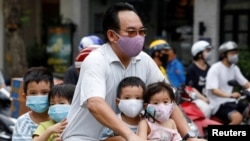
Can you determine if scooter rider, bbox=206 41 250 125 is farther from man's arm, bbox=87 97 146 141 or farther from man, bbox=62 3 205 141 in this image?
man's arm, bbox=87 97 146 141

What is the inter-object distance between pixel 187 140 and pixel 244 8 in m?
16.3

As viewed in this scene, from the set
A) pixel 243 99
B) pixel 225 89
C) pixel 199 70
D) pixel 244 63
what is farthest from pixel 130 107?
pixel 244 63

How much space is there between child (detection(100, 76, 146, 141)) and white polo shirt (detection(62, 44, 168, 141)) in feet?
0.19

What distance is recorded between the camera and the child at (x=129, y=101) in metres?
4.22

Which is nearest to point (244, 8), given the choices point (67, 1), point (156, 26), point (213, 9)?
point (213, 9)

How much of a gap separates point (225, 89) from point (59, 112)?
5.82m

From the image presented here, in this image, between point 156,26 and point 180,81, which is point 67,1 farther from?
point 180,81

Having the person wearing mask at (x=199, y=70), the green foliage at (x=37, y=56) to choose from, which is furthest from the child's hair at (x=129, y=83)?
the green foliage at (x=37, y=56)

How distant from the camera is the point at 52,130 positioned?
184 inches

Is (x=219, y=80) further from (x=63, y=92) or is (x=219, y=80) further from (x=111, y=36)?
(x=111, y=36)

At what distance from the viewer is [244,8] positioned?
20.2 metres

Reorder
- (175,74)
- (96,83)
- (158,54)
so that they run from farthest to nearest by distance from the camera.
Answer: (175,74) → (158,54) → (96,83)

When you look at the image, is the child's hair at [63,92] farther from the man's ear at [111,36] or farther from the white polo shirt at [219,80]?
the white polo shirt at [219,80]

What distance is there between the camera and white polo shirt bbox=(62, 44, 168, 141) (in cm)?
417
